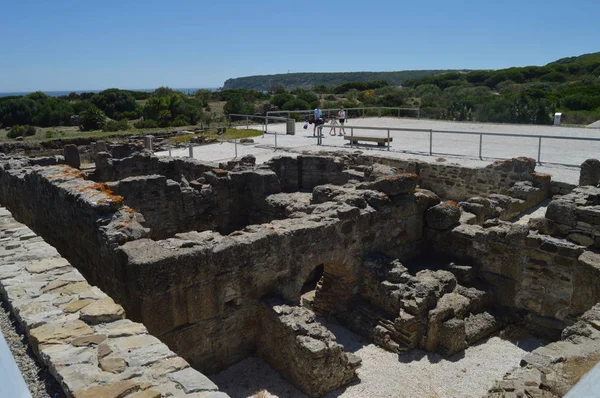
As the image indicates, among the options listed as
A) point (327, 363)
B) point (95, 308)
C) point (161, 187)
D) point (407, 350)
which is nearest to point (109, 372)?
point (95, 308)

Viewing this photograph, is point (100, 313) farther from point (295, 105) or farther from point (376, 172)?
point (295, 105)

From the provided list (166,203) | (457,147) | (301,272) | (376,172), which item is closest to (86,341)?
(301,272)

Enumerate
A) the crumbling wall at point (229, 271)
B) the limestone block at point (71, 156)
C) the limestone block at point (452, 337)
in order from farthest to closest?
the limestone block at point (71, 156)
the limestone block at point (452, 337)
the crumbling wall at point (229, 271)

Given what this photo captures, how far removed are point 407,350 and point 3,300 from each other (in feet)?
20.2

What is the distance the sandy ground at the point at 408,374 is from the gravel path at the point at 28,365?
3.78 meters

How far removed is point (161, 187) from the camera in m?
11.4

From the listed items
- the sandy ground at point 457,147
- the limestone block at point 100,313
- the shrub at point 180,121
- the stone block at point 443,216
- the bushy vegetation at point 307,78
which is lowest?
the stone block at point 443,216

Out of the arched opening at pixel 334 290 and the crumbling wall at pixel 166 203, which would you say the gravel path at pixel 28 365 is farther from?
the crumbling wall at pixel 166 203

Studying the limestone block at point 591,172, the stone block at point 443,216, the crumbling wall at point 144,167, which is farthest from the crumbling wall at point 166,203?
the limestone block at point 591,172

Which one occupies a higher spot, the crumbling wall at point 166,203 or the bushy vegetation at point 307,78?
the bushy vegetation at point 307,78

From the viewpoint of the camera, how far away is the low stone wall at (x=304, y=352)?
710 cm

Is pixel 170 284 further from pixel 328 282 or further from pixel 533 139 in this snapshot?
pixel 533 139

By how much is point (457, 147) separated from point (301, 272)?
13982 millimetres

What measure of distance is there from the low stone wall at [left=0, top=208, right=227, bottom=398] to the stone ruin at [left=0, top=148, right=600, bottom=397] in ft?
0.07
